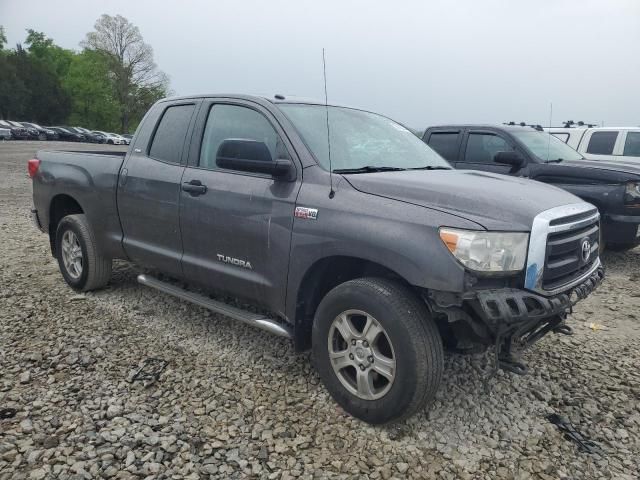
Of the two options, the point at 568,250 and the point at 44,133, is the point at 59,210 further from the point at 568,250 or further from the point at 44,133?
the point at 44,133

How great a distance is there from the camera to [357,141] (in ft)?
11.7

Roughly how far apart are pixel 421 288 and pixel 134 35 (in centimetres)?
6118

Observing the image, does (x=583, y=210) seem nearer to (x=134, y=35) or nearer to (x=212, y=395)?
(x=212, y=395)

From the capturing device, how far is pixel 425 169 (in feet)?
11.8

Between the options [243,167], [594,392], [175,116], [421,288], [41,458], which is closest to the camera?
[41,458]

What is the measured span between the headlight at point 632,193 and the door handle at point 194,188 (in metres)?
5.01

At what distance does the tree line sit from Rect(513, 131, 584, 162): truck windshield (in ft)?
178

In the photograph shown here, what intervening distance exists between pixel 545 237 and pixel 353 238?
994 millimetres

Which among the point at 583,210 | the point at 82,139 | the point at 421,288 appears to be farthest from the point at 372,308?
the point at 82,139

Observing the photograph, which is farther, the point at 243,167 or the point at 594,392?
the point at 594,392

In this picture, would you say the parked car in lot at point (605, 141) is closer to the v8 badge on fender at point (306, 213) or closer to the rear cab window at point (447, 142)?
the rear cab window at point (447, 142)

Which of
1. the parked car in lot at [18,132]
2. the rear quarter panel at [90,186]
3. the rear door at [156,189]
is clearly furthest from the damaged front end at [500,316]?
the parked car in lot at [18,132]

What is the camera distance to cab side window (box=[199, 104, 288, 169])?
11.3ft

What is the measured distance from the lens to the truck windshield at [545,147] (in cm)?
697
